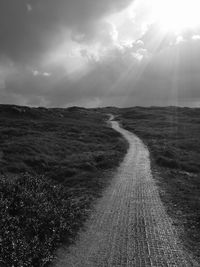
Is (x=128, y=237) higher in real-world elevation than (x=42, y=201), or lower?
lower

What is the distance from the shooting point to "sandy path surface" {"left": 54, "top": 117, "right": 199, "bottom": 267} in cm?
954

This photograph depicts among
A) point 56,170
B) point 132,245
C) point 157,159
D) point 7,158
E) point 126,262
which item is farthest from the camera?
point 157,159

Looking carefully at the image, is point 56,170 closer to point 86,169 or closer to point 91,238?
point 86,169

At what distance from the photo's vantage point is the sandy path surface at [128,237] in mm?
9539

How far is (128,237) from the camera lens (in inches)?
448

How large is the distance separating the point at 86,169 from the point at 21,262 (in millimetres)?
17256

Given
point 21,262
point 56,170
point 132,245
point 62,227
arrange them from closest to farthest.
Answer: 1. point 21,262
2. point 132,245
3. point 62,227
4. point 56,170

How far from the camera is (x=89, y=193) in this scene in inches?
717

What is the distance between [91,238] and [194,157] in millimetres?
27161

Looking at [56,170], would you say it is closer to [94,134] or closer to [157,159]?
[157,159]

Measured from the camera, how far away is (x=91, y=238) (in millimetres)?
11281

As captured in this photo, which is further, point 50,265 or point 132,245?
point 132,245

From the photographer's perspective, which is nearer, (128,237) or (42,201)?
(128,237)

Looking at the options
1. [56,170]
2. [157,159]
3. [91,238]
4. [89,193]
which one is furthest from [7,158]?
[91,238]
